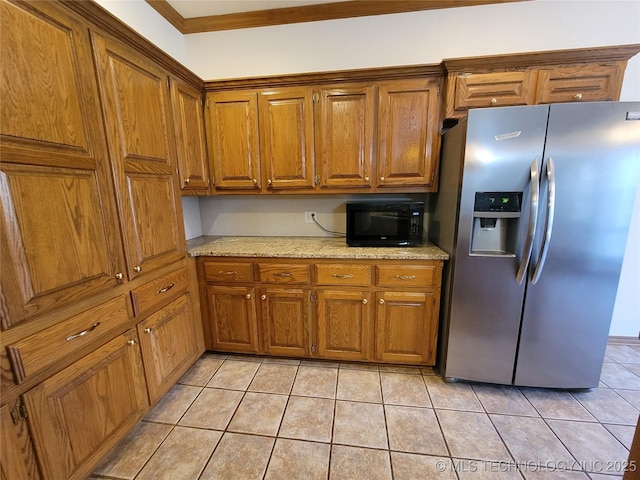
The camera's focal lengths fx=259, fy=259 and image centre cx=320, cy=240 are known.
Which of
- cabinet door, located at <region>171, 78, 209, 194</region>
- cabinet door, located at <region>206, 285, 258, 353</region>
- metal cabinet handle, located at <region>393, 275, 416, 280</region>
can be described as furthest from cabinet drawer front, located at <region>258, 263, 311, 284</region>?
cabinet door, located at <region>171, 78, 209, 194</region>

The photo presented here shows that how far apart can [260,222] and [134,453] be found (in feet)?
5.90

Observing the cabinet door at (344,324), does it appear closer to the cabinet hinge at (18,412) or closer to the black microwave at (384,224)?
the black microwave at (384,224)

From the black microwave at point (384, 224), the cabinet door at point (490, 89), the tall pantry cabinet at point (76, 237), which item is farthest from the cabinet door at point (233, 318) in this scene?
the cabinet door at point (490, 89)

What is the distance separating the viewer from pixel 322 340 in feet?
6.59

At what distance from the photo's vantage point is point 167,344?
1.68 m

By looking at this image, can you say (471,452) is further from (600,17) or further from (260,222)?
(600,17)

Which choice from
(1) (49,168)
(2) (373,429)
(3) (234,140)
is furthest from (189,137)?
(2) (373,429)

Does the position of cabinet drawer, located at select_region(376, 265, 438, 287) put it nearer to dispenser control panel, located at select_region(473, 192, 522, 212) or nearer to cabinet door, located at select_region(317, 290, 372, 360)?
cabinet door, located at select_region(317, 290, 372, 360)

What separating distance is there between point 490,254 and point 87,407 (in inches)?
89.2

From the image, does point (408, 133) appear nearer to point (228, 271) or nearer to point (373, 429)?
point (228, 271)

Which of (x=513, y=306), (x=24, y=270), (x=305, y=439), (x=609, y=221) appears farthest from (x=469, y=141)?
(x=24, y=270)

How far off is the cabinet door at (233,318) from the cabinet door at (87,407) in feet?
2.18

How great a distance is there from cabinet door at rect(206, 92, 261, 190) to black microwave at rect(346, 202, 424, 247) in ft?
2.79

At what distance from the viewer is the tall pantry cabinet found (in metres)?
0.91
